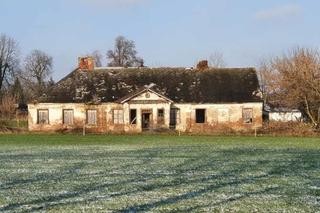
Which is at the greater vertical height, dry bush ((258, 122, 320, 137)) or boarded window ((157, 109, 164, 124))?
boarded window ((157, 109, 164, 124))

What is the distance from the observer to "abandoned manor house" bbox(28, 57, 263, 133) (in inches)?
2061

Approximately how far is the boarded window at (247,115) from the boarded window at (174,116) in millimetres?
5886

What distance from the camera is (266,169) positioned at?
18.3m

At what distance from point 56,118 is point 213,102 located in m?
14.5

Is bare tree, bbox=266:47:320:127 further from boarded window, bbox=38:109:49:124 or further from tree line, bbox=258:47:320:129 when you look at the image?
boarded window, bbox=38:109:49:124

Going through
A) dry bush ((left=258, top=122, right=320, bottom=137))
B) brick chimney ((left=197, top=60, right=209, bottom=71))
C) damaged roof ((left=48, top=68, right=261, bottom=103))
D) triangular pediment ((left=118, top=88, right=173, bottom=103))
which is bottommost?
dry bush ((left=258, top=122, right=320, bottom=137))

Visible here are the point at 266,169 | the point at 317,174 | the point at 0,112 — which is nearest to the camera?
the point at 317,174

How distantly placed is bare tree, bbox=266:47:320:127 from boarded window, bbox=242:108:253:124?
3.63m

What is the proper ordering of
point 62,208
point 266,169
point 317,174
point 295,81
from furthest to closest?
1. point 295,81
2. point 266,169
3. point 317,174
4. point 62,208

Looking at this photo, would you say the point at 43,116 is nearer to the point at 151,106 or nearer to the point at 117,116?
the point at 117,116

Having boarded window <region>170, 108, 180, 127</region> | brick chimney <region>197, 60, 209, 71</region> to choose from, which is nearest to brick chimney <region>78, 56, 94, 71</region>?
brick chimney <region>197, 60, 209, 71</region>

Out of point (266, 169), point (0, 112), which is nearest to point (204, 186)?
point (266, 169)

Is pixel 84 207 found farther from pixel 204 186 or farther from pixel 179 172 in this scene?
pixel 179 172

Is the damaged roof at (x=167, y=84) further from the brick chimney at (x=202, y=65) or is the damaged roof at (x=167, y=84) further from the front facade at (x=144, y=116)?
the front facade at (x=144, y=116)
